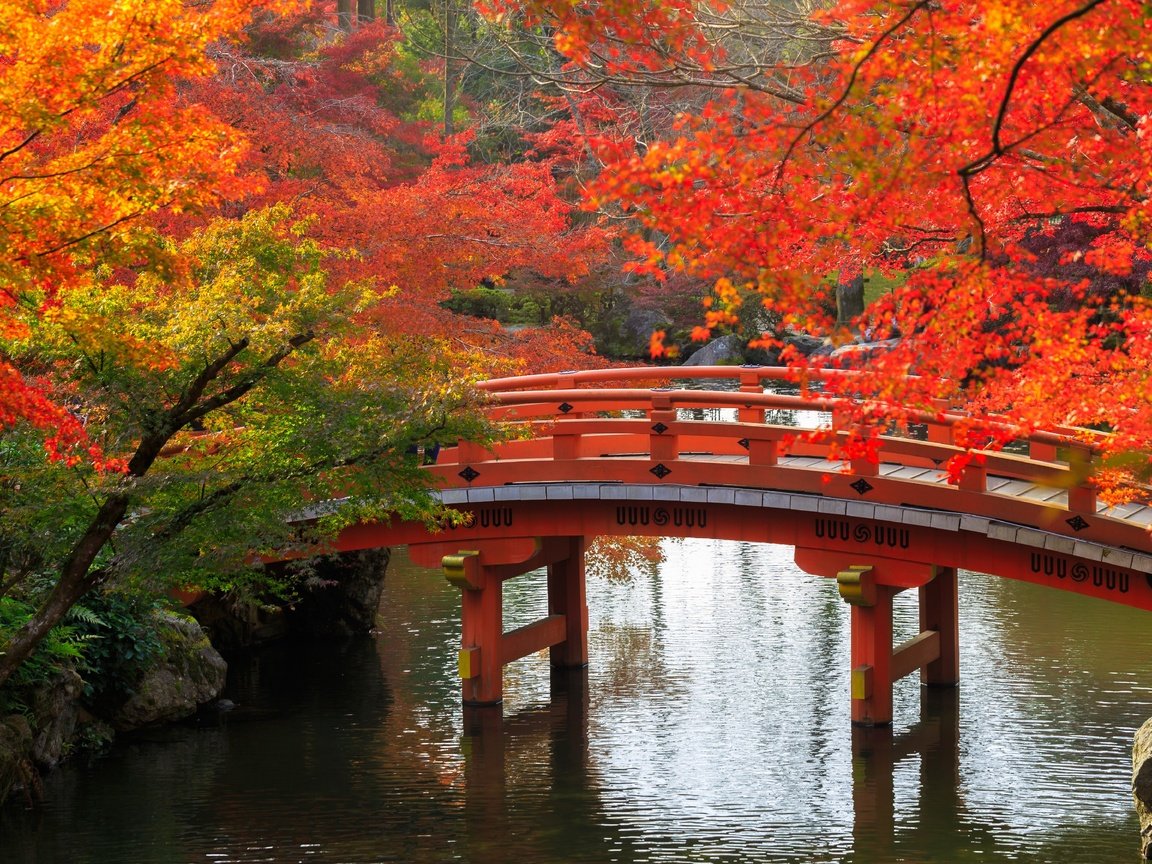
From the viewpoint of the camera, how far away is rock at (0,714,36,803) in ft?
43.2

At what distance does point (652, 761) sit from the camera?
14.4 metres

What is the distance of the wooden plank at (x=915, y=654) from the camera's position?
1542 centimetres

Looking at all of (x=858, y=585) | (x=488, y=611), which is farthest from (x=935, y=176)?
(x=488, y=611)

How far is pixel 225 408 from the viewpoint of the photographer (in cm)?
1273

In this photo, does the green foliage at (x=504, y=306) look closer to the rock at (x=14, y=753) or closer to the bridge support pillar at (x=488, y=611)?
the bridge support pillar at (x=488, y=611)

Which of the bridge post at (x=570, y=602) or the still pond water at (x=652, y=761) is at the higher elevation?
the bridge post at (x=570, y=602)

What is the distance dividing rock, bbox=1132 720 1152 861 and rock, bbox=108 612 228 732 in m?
10.0

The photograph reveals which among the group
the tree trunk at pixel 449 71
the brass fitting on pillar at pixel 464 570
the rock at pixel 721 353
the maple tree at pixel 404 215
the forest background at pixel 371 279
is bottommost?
the brass fitting on pillar at pixel 464 570

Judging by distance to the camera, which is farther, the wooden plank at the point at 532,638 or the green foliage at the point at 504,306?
the green foliage at the point at 504,306

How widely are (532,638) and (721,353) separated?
24443 millimetres

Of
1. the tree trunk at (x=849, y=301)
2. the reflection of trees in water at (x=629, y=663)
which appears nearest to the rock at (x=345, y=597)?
the reflection of trees in water at (x=629, y=663)

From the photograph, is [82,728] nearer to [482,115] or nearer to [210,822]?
[210,822]

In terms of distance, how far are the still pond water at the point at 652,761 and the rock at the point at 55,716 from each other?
23 cm

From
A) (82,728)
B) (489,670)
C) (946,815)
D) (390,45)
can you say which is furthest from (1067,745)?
(390,45)
